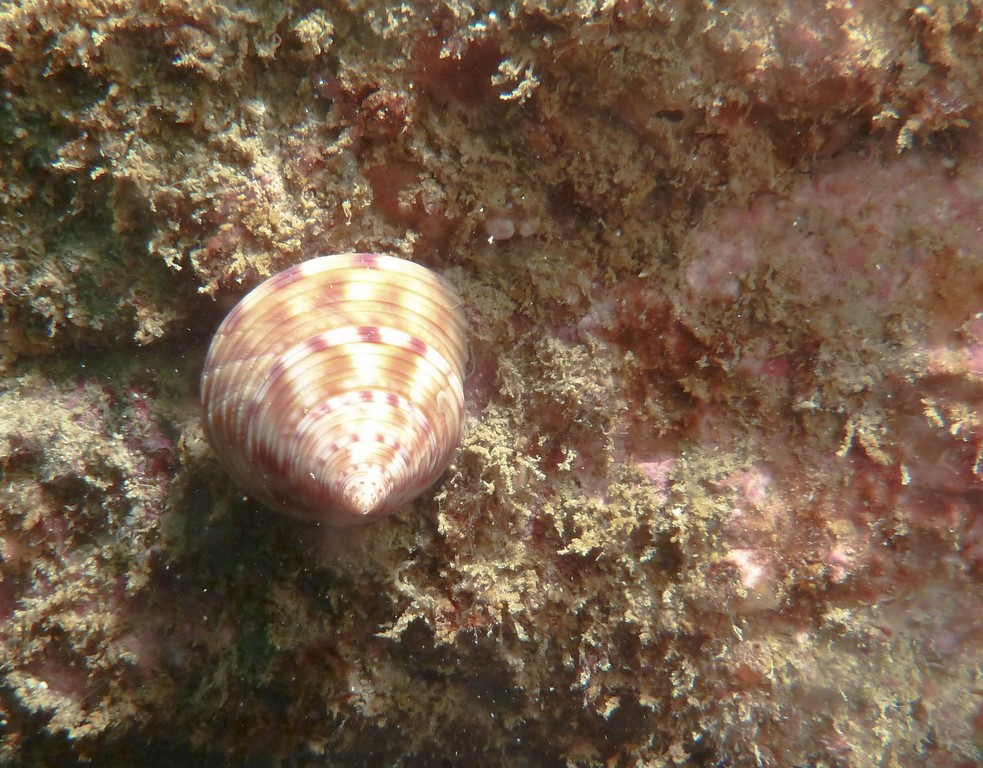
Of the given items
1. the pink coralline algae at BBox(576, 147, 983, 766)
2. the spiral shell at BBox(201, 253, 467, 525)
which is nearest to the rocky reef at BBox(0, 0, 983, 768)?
the pink coralline algae at BBox(576, 147, 983, 766)

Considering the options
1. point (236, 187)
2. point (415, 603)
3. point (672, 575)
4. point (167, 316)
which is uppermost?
point (236, 187)

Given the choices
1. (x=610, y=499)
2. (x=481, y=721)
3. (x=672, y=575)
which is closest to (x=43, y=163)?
(x=610, y=499)

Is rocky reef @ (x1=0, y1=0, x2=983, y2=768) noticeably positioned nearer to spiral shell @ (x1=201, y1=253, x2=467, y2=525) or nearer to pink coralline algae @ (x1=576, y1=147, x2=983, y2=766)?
pink coralline algae @ (x1=576, y1=147, x2=983, y2=766)

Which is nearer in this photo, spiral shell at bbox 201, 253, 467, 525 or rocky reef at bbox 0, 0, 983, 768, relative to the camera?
spiral shell at bbox 201, 253, 467, 525

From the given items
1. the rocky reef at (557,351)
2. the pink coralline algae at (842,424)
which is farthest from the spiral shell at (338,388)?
the pink coralline algae at (842,424)

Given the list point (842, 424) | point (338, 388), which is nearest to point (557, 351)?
point (338, 388)

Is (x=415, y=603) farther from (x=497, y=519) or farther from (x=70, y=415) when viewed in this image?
(x=70, y=415)
